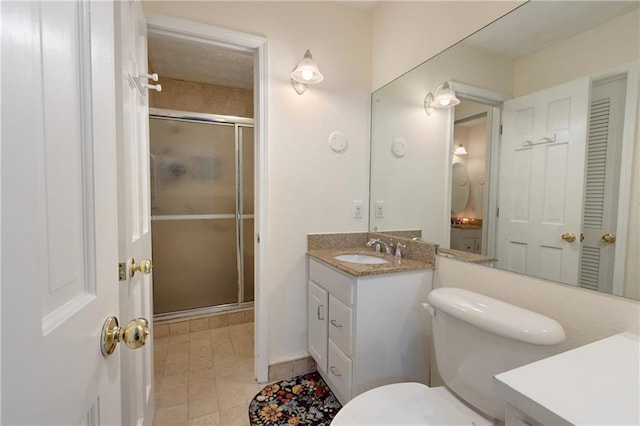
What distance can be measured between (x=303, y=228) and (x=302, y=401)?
103 cm

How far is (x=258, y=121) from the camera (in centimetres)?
173

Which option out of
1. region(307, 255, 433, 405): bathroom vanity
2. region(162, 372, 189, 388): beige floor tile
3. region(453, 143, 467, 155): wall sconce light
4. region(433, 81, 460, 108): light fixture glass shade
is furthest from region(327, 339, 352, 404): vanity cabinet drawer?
region(433, 81, 460, 108): light fixture glass shade

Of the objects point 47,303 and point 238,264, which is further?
point 238,264

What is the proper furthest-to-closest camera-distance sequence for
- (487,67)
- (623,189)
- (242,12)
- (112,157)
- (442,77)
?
1. (242,12)
2. (442,77)
3. (487,67)
4. (623,189)
5. (112,157)

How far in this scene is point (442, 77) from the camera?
153 centimetres

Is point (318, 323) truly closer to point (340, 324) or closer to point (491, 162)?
point (340, 324)

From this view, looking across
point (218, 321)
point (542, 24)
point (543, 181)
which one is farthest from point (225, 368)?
point (542, 24)

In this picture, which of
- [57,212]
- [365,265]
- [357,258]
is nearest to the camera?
[57,212]

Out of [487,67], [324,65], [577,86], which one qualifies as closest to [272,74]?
[324,65]

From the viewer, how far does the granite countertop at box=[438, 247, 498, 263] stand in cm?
130

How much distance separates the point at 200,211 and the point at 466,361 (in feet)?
8.33

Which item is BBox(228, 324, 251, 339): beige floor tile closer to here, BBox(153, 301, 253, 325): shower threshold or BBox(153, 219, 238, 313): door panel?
BBox(153, 301, 253, 325): shower threshold

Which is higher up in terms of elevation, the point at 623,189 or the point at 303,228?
the point at 623,189

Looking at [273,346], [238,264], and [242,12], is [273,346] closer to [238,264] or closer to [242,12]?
[238,264]
